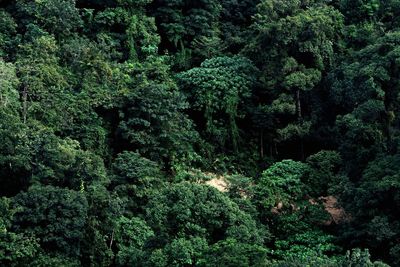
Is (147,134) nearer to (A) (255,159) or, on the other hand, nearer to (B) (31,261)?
(A) (255,159)

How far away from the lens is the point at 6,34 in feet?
94.3

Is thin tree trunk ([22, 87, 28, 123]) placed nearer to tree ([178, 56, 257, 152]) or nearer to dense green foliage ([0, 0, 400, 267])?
dense green foliage ([0, 0, 400, 267])

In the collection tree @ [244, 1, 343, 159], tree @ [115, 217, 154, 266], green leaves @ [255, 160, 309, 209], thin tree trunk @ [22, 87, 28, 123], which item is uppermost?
tree @ [244, 1, 343, 159]

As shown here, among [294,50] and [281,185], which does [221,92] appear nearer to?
[294,50]

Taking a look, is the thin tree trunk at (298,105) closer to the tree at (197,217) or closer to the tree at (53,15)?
the tree at (197,217)

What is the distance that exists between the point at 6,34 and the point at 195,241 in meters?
12.3

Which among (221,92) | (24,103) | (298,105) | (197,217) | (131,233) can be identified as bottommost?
(131,233)

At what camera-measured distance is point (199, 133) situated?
1147 inches

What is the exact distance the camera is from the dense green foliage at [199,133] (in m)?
21.0

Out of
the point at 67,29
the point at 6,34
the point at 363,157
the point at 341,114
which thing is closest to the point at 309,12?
the point at 341,114

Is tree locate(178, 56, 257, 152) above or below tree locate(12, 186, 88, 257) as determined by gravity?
above

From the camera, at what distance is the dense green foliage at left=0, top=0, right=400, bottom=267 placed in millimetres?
21047

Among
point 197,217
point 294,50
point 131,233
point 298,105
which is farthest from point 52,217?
point 294,50

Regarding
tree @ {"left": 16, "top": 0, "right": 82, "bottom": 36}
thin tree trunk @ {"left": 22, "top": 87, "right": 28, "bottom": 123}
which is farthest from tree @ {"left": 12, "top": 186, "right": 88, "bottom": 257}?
tree @ {"left": 16, "top": 0, "right": 82, "bottom": 36}
